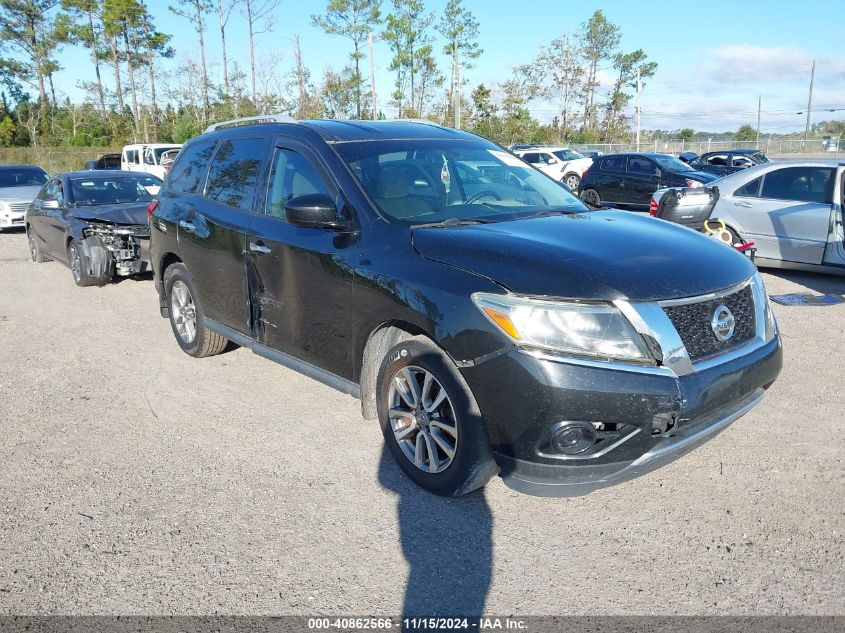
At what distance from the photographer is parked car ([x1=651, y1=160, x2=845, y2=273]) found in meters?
8.51

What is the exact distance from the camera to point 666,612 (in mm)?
2734

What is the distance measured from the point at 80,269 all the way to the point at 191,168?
458cm

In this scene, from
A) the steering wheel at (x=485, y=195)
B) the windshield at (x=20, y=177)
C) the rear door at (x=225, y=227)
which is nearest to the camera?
the steering wheel at (x=485, y=195)

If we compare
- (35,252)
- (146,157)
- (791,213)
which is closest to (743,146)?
(146,157)

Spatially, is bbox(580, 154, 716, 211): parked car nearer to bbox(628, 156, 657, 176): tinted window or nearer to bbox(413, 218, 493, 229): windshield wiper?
bbox(628, 156, 657, 176): tinted window

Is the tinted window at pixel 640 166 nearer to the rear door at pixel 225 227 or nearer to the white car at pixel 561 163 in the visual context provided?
the white car at pixel 561 163

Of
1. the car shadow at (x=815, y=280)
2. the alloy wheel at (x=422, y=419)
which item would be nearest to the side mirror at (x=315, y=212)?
the alloy wheel at (x=422, y=419)

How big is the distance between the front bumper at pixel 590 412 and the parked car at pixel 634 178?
50.6ft

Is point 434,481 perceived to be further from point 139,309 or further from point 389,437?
point 139,309

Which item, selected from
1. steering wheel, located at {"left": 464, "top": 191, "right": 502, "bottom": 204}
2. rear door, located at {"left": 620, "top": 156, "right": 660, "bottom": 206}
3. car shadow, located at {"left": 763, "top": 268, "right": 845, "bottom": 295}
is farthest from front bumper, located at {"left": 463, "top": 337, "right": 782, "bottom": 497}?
rear door, located at {"left": 620, "top": 156, "right": 660, "bottom": 206}

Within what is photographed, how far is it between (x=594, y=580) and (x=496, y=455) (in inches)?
26.1

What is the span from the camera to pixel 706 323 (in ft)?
10.6

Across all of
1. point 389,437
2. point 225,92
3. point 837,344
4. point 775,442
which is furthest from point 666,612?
point 225,92

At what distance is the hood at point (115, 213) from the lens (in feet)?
31.0
